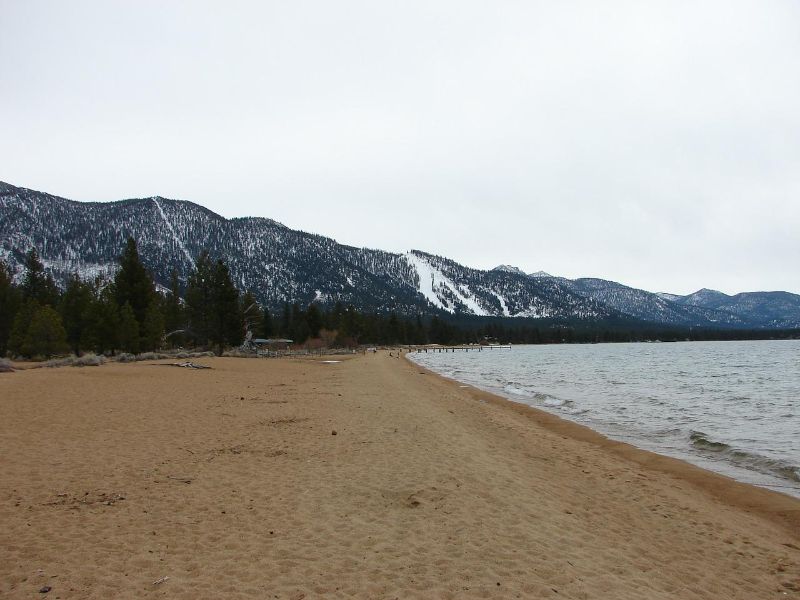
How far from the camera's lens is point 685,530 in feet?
27.2

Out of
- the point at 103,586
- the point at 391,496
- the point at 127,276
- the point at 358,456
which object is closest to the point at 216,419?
the point at 358,456

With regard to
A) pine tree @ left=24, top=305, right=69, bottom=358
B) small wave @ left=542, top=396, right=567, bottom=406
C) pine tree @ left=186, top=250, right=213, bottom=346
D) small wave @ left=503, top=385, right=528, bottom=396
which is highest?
pine tree @ left=186, top=250, right=213, bottom=346

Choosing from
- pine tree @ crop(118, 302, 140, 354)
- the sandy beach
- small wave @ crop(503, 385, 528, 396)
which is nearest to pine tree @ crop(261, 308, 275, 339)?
pine tree @ crop(118, 302, 140, 354)

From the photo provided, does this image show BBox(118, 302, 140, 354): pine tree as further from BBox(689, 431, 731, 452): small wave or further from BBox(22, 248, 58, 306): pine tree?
BBox(689, 431, 731, 452): small wave

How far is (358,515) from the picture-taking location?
7.70 m

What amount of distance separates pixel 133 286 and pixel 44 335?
384 inches

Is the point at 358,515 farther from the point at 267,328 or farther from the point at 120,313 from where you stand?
the point at 267,328

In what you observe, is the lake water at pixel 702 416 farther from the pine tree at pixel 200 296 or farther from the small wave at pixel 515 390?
the pine tree at pixel 200 296

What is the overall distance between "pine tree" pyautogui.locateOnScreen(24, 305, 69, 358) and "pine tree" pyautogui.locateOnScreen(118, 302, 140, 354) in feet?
15.4

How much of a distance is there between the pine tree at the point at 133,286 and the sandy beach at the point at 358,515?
3848cm

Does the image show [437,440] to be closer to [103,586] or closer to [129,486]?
[129,486]

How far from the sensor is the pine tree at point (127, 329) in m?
45.2

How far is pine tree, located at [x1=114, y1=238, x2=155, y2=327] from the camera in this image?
50531 mm

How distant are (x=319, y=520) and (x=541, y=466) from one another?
6516 mm
